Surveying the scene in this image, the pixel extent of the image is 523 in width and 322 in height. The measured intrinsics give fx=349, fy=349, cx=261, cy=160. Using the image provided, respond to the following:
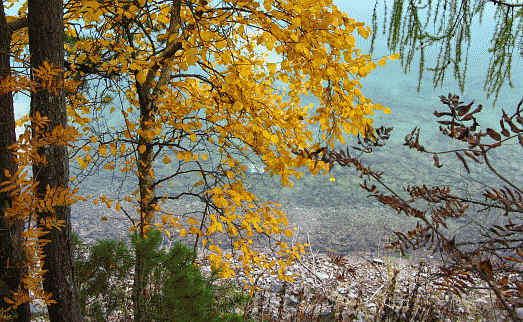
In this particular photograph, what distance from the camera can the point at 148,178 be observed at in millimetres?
4102

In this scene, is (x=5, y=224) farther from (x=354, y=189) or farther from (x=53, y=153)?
(x=354, y=189)

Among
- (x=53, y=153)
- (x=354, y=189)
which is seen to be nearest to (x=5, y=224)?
(x=53, y=153)

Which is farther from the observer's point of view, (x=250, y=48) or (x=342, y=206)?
(x=342, y=206)

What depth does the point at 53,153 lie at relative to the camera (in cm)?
182

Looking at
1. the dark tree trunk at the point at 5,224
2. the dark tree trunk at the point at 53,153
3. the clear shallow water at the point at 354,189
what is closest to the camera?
the dark tree trunk at the point at 5,224

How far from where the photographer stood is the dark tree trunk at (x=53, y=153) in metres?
1.81

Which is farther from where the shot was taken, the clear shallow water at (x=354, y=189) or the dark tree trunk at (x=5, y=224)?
the clear shallow water at (x=354, y=189)

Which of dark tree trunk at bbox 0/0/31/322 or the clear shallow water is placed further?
the clear shallow water

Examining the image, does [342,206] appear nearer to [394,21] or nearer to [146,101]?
[146,101]

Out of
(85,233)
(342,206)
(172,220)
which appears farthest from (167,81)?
(342,206)

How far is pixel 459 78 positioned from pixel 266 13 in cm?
148

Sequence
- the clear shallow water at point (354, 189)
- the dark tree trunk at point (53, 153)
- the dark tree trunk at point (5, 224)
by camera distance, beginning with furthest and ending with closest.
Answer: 1. the clear shallow water at point (354, 189)
2. the dark tree trunk at point (53, 153)
3. the dark tree trunk at point (5, 224)

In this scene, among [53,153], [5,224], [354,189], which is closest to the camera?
[5,224]

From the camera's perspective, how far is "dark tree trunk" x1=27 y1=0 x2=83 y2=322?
1806mm
